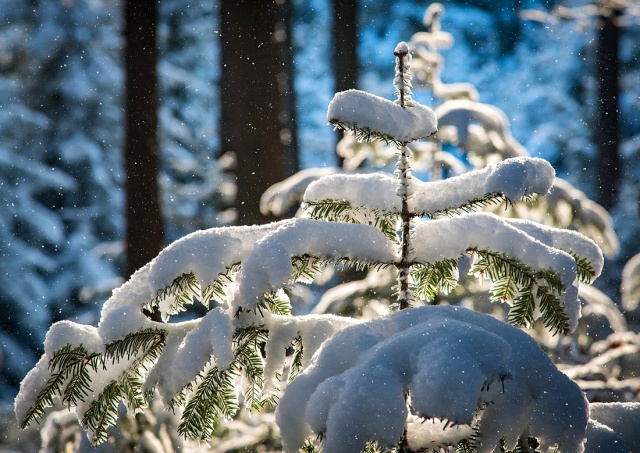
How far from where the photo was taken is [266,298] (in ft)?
4.30

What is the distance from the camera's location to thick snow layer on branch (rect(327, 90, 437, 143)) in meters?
1.31

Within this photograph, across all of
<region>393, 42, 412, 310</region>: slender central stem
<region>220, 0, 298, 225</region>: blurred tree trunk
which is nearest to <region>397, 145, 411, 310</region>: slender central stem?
<region>393, 42, 412, 310</region>: slender central stem

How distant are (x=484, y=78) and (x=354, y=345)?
1267cm

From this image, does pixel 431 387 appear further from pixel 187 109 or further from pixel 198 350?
pixel 187 109

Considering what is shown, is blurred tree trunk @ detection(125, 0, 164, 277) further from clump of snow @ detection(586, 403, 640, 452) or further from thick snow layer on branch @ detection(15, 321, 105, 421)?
clump of snow @ detection(586, 403, 640, 452)

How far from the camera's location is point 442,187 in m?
1.47

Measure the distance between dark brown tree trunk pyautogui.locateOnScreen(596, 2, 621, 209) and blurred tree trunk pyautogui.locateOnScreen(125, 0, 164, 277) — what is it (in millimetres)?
8880

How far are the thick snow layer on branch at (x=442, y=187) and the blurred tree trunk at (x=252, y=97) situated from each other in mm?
4318

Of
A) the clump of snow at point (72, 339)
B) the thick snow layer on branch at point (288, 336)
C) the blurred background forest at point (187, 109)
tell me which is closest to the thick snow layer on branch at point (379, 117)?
the thick snow layer on branch at point (288, 336)

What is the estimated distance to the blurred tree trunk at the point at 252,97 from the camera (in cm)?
591

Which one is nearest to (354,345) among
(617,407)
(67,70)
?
(617,407)

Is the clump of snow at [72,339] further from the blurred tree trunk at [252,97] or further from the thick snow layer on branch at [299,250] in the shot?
the blurred tree trunk at [252,97]

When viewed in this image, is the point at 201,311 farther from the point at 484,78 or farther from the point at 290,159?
the point at 484,78

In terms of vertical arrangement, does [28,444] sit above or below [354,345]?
below
